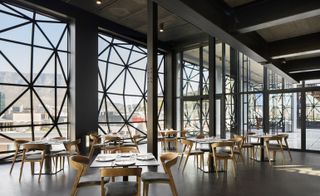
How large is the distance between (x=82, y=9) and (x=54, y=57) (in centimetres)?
201

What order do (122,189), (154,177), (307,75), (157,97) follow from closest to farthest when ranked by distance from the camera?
(122,189), (154,177), (157,97), (307,75)

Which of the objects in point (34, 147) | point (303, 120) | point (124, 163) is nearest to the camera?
point (124, 163)

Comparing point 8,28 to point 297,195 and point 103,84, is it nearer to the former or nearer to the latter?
point 103,84

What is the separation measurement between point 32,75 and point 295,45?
758cm

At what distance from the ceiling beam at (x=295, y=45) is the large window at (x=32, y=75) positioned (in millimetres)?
7030

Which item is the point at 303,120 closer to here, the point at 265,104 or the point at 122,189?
the point at 265,104

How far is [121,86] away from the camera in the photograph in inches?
411

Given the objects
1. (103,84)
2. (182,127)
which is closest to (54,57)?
(103,84)

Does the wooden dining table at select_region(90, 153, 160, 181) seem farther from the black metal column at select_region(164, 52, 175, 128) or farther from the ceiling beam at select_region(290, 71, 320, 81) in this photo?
the black metal column at select_region(164, 52, 175, 128)

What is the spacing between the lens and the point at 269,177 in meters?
5.42

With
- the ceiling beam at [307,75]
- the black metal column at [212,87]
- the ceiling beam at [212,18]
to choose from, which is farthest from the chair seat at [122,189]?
the black metal column at [212,87]

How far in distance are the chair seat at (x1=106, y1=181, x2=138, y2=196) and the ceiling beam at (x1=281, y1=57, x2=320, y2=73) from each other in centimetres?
389

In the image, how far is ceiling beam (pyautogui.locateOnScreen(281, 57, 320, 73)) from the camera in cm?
468

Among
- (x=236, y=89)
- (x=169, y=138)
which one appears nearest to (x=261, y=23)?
(x=169, y=138)
